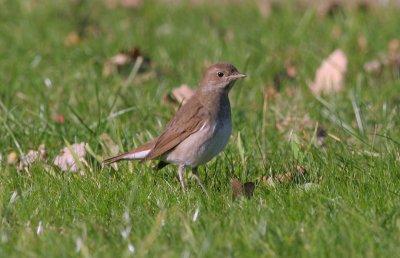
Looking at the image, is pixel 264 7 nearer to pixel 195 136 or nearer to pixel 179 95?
pixel 179 95

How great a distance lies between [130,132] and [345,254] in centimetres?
330

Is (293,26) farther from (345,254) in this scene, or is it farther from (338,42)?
(345,254)

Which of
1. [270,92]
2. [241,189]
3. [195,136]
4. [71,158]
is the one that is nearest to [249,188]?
[241,189]

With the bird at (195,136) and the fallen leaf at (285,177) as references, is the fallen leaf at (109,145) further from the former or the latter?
the fallen leaf at (285,177)

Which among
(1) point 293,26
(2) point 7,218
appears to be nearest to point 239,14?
(1) point 293,26

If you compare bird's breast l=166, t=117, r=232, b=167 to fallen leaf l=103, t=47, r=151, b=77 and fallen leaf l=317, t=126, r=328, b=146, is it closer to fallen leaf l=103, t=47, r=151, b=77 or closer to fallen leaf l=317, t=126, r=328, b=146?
fallen leaf l=317, t=126, r=328, b=146

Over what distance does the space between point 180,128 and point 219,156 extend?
1.49ft

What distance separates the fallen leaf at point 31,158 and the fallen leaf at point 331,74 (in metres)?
2.78

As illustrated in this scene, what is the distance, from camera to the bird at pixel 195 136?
6633mm

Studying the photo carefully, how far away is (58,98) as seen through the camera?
27.8 feet

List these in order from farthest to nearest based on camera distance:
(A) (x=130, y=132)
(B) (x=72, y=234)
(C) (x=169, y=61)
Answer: (C) (x=169, y=61)
(A) (x=130, y=132)
(B) (x=72, y=234)

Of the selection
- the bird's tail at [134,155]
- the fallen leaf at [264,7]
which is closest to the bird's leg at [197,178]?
the bird's tail at [134,155]

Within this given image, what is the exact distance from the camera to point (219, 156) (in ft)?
23.5

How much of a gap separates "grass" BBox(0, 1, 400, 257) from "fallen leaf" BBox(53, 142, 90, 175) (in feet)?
0.39
